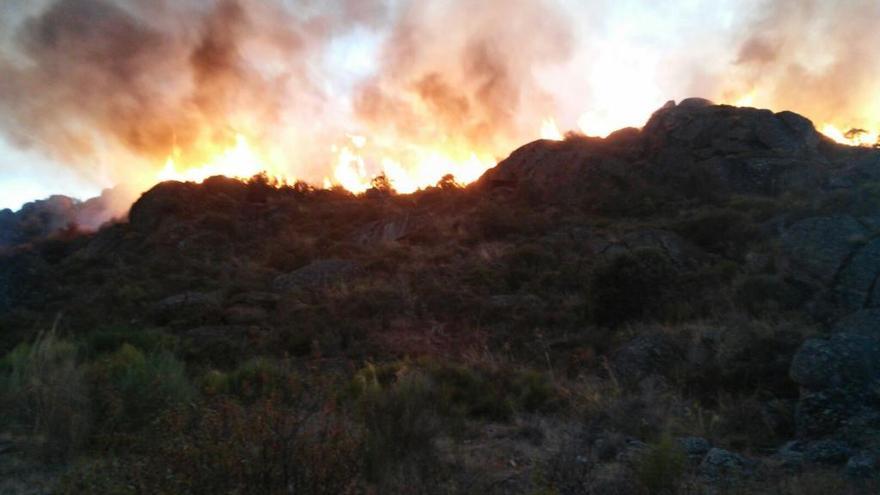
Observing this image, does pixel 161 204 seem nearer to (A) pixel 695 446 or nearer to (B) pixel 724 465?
(A) pixel 695 446

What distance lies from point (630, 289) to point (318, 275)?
10082mm

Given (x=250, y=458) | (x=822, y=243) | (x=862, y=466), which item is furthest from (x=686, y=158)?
Result: (x=250, y=458)

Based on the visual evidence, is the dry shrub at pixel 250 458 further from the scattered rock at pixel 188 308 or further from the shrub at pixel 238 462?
the scattered rock at pixel 188 308

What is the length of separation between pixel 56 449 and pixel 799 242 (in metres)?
17.4

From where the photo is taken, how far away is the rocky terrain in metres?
5.02

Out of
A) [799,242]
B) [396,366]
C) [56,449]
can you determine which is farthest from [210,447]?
[799,242]

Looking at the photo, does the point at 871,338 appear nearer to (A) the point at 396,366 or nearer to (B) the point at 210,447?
(A) the point at 396,366

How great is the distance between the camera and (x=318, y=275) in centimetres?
2058

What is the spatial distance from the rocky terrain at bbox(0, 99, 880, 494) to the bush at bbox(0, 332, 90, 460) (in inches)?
1.1

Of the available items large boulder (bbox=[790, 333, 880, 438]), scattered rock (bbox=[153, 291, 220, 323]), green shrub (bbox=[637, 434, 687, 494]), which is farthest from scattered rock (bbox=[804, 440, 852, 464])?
scattered rock (bbox=[153, 291, 220, 323])

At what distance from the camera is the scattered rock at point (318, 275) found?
1980 cm

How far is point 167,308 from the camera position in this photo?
17734 millimetres

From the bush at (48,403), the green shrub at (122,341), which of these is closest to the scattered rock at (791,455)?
the bush at (48,403)

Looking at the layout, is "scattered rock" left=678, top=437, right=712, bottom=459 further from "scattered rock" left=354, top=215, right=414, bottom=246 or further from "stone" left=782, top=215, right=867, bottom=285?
"scattered rock" left=354, top=215, right=414, bottom=246
